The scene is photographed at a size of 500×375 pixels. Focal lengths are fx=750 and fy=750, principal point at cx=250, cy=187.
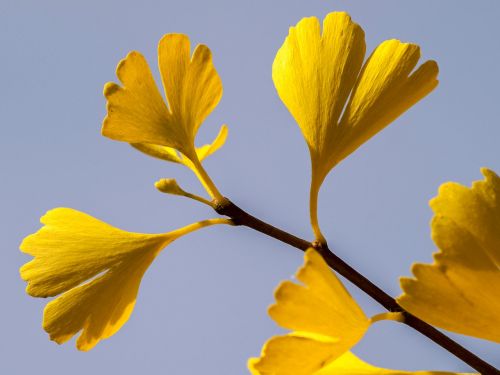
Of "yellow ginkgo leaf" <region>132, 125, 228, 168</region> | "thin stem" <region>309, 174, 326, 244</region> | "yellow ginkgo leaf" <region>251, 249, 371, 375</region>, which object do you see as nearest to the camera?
"yellow ginkgo leaf" <region>251, 249, 371, 375</region>

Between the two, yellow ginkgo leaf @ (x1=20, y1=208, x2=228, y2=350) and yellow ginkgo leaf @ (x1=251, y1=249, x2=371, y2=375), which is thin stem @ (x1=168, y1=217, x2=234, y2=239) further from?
yellow ginkgo leaf @ (x1=251, y1=249, x2=371, y2=375)

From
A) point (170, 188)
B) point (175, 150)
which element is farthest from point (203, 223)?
point (175, 150)

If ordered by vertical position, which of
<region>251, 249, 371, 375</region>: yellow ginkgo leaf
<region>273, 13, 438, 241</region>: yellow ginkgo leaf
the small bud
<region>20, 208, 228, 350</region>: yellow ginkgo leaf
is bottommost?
<region>251, 249, 371, 375</region>: yellow ginkgo leaf

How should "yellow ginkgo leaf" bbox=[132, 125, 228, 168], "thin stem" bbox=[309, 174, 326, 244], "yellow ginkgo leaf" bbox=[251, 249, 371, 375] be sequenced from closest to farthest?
"yellow ginkgo leaf" bbox=[251, 249, 371, 375]
"thin stem" bbox=[309, 174, 326, 244]
"yellow ginkgo leaf" bbox=[132, 125, 228, 168]

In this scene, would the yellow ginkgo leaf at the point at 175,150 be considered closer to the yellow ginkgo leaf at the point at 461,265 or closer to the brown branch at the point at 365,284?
the brown branch at the point at 365,284

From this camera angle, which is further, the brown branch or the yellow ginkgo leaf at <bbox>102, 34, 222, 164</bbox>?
the yellow ginkgo leaf at <bbox>102, 34, 222, 164</bbox>

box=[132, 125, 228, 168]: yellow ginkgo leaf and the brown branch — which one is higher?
box=[132, 125, 228, 168]: yellow ginkgo leaf

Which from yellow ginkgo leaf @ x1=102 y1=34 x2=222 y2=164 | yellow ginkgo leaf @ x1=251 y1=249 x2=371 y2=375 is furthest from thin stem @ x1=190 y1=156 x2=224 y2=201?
yellow ginkgo leaf @ x1=251 y1=249 x2=371 y2=375

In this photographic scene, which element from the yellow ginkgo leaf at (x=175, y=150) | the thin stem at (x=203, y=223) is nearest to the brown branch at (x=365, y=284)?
the thin stem at (x=203, y=223)
